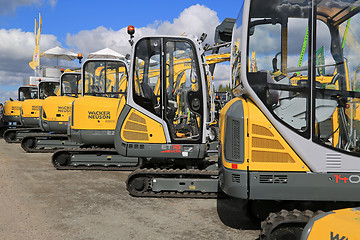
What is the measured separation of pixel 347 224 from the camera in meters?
1.85

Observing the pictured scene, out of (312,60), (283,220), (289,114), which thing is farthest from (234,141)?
(312,60)

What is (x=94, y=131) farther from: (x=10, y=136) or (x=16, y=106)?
(x=16, y=106)

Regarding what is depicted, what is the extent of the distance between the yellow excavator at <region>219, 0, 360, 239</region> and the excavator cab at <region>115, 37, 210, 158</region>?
215 cm

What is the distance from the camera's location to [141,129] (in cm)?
552

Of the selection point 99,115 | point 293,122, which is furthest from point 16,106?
point 293,122

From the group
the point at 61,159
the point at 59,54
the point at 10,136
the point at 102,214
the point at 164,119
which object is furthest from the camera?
the point at 59,54

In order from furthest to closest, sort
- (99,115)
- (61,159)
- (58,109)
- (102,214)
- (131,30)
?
1. (58,109)
2. (61,159)
3. (99,115)
4. (131,30)
5. (102,214)

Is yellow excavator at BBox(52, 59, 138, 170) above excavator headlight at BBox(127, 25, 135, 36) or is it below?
below

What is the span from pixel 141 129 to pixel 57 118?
5437 mm

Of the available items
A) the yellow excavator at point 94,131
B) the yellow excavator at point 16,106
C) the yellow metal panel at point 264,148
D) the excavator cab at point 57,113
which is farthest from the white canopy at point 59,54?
the yellow metal panel at point 264,148

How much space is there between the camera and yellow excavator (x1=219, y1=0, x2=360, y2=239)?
3.15 m

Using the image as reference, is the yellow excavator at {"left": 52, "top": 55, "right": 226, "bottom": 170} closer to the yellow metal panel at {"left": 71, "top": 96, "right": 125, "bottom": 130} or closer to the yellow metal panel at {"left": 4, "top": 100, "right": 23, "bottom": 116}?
the yellow metal panel at {"left": 71, "top": 96, "right": 125, "bottom": 130}

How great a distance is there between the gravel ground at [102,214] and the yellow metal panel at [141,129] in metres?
1.04

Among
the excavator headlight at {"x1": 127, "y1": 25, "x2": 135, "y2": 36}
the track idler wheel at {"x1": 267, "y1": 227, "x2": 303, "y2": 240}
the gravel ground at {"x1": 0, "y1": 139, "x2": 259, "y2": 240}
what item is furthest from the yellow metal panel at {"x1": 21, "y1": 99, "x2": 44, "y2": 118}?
the track idler wheel at {"x1": 267, "y1": 227, "x2": 303, "y2": 240}
